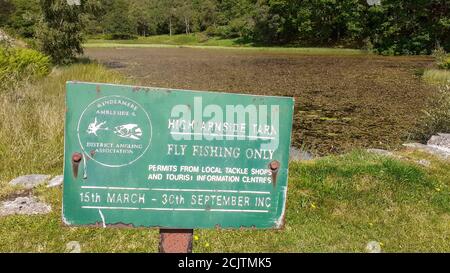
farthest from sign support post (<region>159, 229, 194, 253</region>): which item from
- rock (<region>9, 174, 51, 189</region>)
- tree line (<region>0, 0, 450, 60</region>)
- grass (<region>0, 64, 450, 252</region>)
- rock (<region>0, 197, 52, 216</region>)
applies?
tree line (<region>0, 0, 450, 60</region>)

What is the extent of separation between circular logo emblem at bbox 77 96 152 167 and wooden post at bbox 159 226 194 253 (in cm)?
55

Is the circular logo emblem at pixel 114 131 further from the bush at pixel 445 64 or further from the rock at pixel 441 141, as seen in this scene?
the bush at pixel 445 64

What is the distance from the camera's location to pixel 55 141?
25.3 feet

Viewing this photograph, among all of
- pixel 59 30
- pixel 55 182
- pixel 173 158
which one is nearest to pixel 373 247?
pixel 173 158

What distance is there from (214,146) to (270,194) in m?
0.49

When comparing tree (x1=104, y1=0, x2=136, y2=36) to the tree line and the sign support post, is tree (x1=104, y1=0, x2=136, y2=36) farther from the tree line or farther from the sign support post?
the sign support post

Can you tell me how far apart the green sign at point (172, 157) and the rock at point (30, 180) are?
151 inches

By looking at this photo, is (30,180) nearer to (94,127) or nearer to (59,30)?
(94,127)

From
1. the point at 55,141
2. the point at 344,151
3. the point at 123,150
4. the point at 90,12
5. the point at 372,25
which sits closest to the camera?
the point at 123,150

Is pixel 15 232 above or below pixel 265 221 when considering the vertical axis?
below

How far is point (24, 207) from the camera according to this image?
5.33 meters

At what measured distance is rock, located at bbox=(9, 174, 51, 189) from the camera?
610 centimetres

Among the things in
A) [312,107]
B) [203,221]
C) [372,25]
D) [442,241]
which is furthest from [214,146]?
[372,25]

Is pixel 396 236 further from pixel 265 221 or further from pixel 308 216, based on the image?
pixel 265 221
